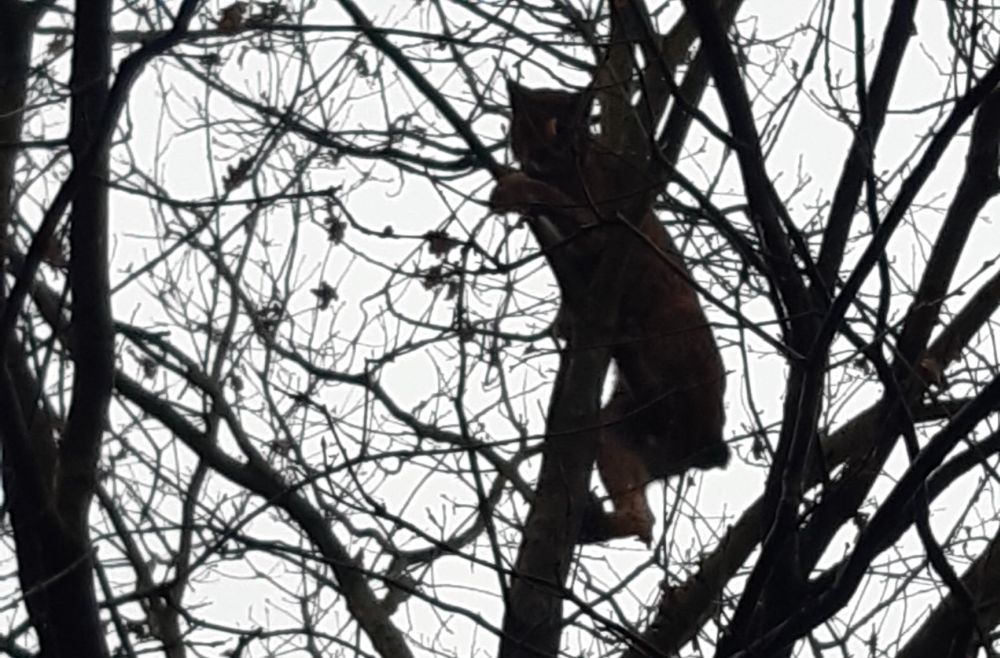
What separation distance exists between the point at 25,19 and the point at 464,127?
1390 millimetres

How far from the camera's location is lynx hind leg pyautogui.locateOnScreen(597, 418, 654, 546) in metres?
5.69

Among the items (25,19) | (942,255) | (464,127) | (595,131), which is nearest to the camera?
(942,255)

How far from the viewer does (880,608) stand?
5.34 m

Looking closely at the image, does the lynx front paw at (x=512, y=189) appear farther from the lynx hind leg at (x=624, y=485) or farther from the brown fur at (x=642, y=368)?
the lynx hind leg at (x=624, y=485)

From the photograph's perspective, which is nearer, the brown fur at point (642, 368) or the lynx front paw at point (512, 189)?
the lynx front paw at point (512, 189)

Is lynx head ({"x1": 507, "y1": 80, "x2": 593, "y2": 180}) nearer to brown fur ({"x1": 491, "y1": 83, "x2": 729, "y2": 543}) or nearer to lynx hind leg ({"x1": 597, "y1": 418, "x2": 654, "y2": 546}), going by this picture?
brown fur ({"x1": 491, "y1": 83, "x2": 729, "y2": 543})

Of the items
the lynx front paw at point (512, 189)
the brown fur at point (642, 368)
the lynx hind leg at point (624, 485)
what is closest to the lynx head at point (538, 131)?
the brown fur at point (642, 368)

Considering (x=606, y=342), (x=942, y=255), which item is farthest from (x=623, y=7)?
(x=942, y=255)

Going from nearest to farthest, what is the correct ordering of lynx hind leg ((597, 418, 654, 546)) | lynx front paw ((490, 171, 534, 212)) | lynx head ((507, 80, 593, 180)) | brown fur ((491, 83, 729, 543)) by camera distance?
lynx front paw ((490, 171, 534, 212)) < brown fur ((491, 83, 729, 543)) < lynx hind leg ((597, 418, 654, 546)) < lynx head ((507, 80, 593, 180))

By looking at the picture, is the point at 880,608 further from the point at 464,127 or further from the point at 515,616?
the point at 464,127

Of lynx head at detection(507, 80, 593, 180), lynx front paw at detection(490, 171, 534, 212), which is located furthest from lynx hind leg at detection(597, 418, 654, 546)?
lynx head at detection(507, 80, 593, 180)

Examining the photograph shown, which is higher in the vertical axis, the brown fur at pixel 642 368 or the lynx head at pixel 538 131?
the lynx head at pixel 538 131

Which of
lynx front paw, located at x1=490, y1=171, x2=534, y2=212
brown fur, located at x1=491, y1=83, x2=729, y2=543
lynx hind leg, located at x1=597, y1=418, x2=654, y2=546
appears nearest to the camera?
lynx front paw, located at x1=490, y1=171, x2=534, y2=212

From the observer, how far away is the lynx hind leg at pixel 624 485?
5.69m
